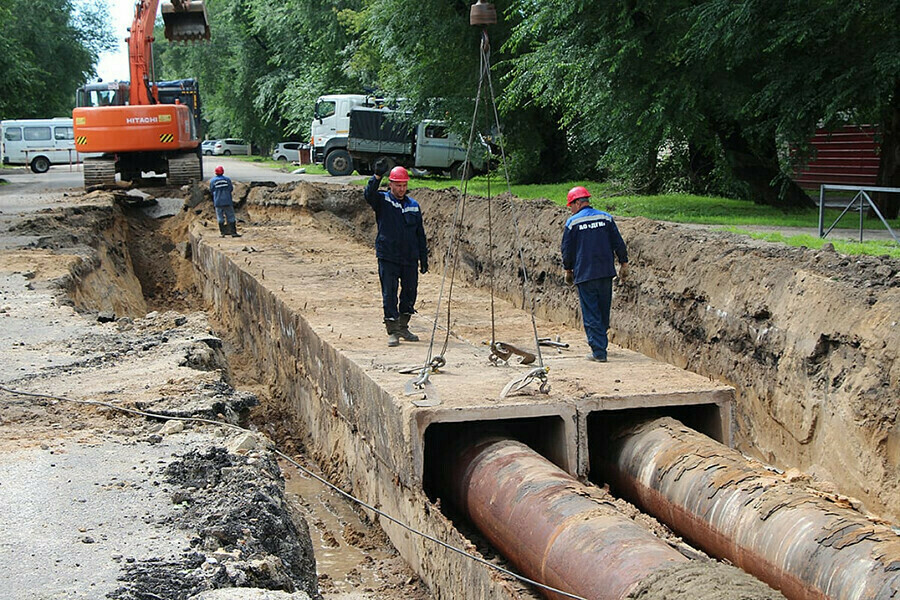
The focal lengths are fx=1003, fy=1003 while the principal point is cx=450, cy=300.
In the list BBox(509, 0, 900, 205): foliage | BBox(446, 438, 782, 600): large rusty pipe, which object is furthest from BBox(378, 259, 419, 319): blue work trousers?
BBox(509, 0, 900, 205): foliage

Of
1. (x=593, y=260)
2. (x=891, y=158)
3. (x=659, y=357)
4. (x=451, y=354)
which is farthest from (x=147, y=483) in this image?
(x=891, y=158)

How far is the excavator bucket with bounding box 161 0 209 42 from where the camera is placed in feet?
67.2

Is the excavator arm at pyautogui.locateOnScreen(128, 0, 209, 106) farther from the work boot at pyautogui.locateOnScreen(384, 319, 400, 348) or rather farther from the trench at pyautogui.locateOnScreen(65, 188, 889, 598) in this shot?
the work boot at pyautogui.locateOnScreen(384, 319, 400, 348)

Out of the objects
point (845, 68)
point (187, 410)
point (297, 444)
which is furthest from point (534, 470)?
point (845, 68)

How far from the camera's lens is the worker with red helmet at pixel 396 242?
9.05 meters

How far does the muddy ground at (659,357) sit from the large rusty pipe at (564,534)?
43.2 inches

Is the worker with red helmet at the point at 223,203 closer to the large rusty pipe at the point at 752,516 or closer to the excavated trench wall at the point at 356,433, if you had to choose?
the excavated trench wall at the point at 356,433

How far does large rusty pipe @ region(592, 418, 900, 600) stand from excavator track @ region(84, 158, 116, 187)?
18637 mm

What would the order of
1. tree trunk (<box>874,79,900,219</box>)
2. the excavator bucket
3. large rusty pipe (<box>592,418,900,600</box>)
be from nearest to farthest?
large rusty pipe (<box>592,418,900,600</box>) < tree trunk (<box>874,79,900,219</box>) < the excavator bucket

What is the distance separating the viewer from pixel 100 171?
2327cm

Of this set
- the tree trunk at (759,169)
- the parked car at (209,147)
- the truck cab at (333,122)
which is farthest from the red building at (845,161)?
the parked car at (209,147)

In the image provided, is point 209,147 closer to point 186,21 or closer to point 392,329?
point 186,21

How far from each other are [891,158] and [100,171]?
1690cm

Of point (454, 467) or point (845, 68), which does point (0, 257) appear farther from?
point (845, 68)
